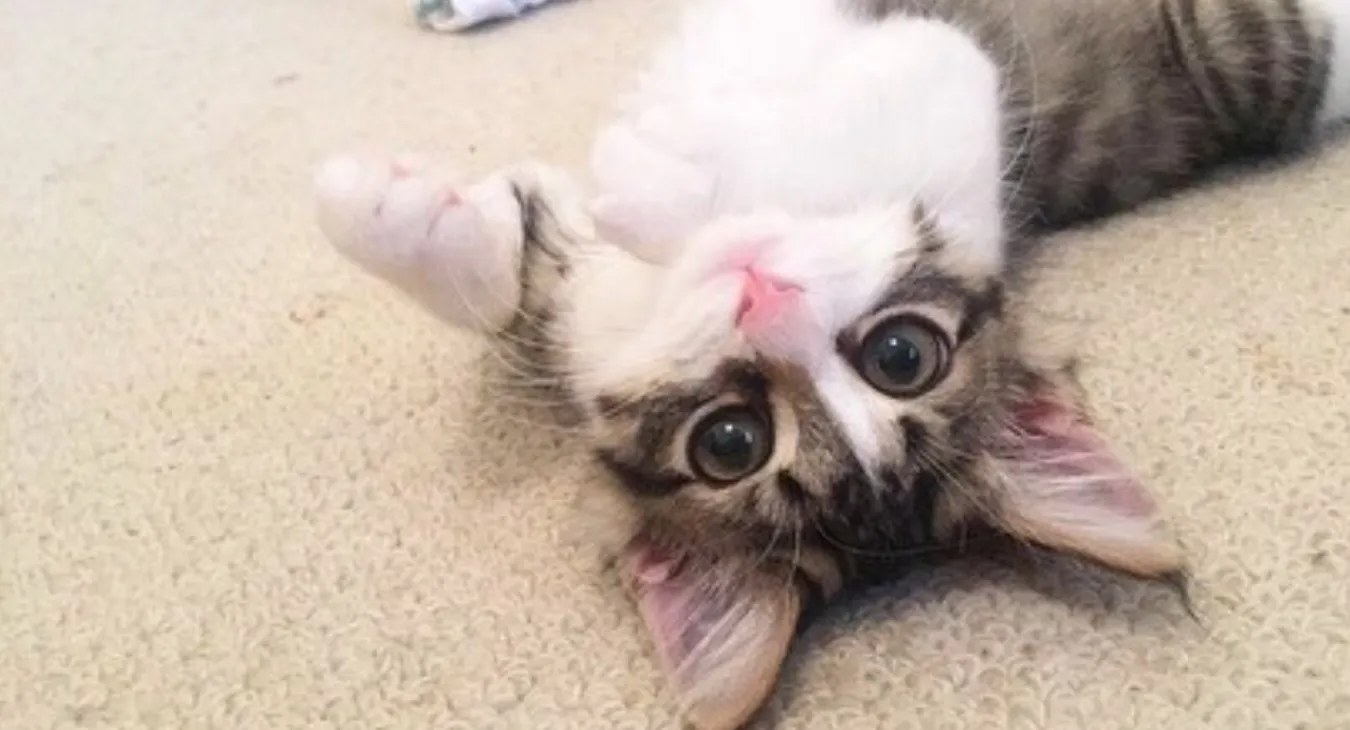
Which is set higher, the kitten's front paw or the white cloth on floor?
the kitten's front paw

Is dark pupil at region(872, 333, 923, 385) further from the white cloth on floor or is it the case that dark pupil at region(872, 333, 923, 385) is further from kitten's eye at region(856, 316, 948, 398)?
the white cloth on floor

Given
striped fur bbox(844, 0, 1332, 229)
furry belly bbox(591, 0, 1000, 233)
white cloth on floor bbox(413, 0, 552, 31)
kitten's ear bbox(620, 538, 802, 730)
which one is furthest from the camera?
white cloth on floor bbox(413, 0, 552, 31)

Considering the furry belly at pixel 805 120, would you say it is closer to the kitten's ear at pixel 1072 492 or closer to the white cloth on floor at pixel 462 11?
the kitten's ear at pixel 1072 492

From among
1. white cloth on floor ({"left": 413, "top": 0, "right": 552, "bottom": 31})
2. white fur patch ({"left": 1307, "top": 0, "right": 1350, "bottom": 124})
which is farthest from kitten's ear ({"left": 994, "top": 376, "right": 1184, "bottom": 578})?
white cloth on floor ({"left": 413, "top": 0, "right": 552, "bottom": 31})

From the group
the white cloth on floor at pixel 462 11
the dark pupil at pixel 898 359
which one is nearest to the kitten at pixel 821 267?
the dark pupil at pixel 898 359

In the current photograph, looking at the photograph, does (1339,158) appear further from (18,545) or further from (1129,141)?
(18,545)

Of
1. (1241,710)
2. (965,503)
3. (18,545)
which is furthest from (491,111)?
(1241,710)
